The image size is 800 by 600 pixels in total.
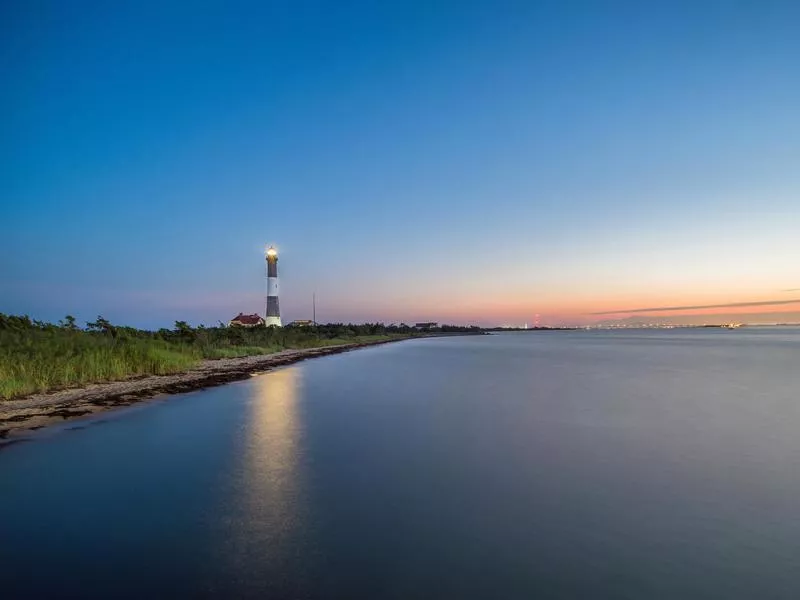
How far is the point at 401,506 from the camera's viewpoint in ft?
18.6

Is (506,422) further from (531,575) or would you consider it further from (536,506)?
(531,575)

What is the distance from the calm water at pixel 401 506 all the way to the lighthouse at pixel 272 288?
5296cm

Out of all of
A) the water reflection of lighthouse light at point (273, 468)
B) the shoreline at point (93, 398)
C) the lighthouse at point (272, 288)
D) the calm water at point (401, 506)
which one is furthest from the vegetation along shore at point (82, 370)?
the lighthouse at point (272, 288)

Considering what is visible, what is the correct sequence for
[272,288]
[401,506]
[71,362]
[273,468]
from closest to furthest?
[401,506] → [273,468] → [71,362] → [272,288]

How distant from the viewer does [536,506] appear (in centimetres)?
571

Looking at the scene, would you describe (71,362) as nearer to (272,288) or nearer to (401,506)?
(401,506)

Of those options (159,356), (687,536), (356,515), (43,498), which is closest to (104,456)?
(43,498)

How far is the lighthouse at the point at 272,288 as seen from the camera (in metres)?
63.6

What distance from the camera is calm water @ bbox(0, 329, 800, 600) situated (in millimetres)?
3873

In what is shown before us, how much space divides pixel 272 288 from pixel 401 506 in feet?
206

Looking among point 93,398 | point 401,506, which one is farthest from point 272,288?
point 401,506

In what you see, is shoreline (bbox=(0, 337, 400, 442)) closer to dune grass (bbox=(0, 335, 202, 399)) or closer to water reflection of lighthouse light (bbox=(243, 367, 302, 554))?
dune grass (bbox=(0, 335, 202, 399))

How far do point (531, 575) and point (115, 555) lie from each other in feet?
11.9

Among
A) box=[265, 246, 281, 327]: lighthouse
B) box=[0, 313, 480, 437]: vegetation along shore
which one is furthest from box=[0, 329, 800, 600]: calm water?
box=[265, 246, 281, 327]: lighthouse
